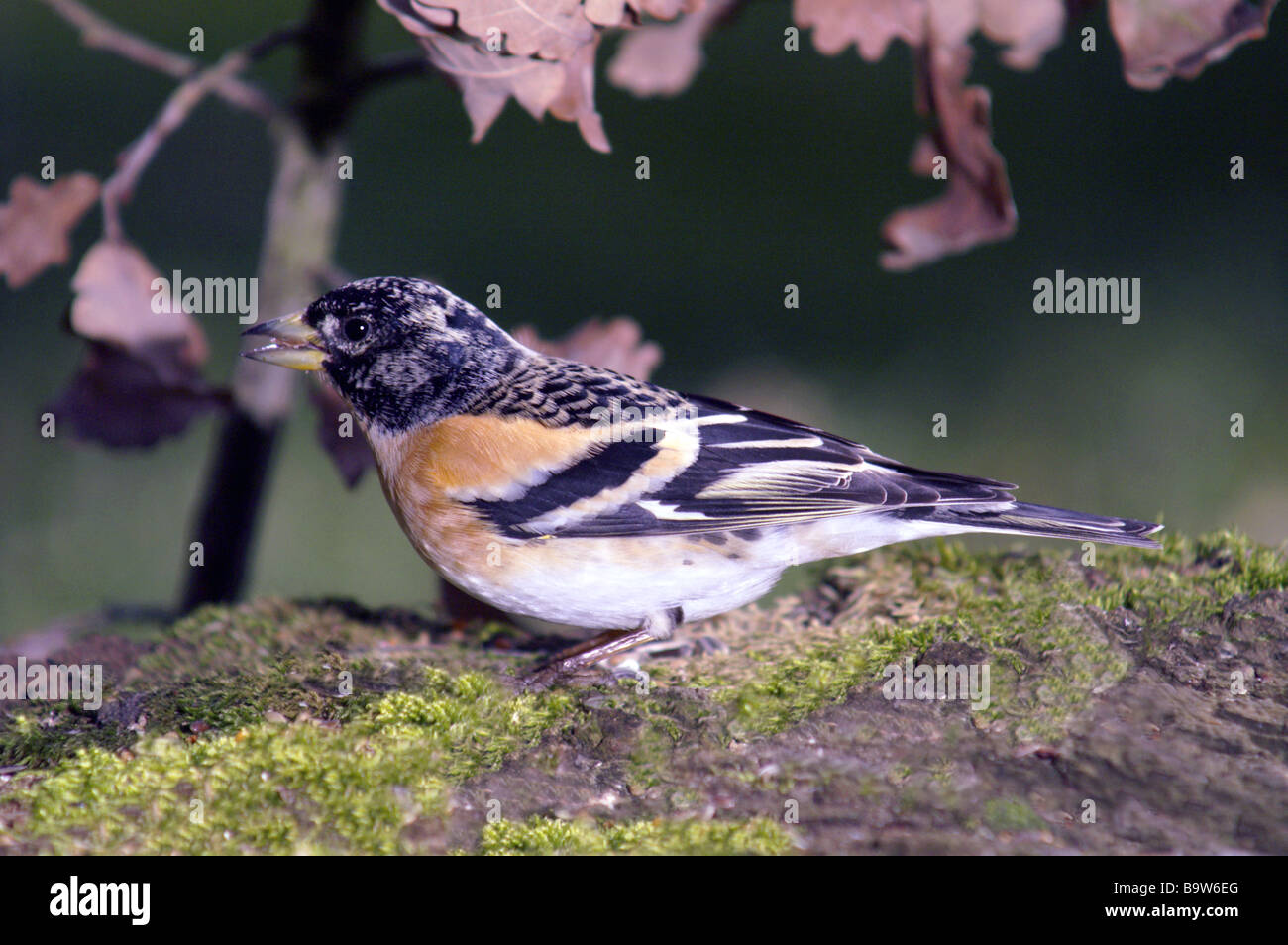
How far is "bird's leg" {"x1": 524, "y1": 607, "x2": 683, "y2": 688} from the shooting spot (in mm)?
3367

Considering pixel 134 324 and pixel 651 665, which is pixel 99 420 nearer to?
pixel 134 324

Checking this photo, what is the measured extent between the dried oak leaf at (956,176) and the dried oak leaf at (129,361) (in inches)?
86.6

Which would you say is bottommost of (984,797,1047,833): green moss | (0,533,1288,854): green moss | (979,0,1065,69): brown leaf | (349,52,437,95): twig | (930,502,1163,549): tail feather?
(984,797,1047,833): green moss

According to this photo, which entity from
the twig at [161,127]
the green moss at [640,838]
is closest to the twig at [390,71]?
the twig at [161,127]

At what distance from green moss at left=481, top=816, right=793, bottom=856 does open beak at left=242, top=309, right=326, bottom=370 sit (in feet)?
5.59

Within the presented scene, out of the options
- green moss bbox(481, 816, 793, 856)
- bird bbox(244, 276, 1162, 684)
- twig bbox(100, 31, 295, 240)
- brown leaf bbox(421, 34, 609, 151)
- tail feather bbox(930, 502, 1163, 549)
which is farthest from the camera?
twig bbox(100, 31, 295, 240)

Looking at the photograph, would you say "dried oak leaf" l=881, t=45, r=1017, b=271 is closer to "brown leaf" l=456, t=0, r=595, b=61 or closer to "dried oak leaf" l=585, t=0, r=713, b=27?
"dried oak leaf" l=585, t=0, r=713, b=27

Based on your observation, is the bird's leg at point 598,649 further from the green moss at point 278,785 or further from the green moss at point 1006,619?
the green moss at point 278,785

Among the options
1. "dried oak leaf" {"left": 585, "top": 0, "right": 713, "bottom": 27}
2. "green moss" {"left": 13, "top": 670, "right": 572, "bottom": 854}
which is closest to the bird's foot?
"green moss" {"left": 13, "top": 670, "right": 572, "bottom": 854}

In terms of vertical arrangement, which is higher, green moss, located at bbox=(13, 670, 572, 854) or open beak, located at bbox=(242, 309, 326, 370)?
open beak, located at bbox=(242, 309, 326, 370)

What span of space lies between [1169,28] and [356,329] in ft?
8.08

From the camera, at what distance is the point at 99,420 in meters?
3.69

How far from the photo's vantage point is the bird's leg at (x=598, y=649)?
133 inches
